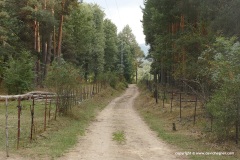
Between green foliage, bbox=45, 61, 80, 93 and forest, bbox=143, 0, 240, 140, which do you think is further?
green foliage, bbox=45, 61, 80, 93

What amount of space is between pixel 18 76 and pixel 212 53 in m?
17.7

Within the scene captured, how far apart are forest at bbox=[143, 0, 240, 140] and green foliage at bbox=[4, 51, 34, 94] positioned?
482 inches

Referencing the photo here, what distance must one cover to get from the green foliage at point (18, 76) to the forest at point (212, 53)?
12250 millimetres

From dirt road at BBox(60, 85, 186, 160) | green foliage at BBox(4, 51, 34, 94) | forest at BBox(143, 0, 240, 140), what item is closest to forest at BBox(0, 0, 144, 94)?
green foliage at BBox(4, 51, 34, 94)

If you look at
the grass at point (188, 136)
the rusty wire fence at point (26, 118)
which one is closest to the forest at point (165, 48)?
the grass at point (188, 136)

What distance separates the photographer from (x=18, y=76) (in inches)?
1168

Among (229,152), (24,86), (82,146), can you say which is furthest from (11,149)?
(24,86)

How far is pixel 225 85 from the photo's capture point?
13.0 metres

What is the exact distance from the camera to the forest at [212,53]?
42.3 ft

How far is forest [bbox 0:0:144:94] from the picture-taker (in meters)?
29.6

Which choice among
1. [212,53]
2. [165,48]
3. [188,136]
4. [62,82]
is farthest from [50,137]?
[165,48]

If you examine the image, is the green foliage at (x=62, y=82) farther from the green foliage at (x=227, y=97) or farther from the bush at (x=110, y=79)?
the bush at (x=110, y=79)

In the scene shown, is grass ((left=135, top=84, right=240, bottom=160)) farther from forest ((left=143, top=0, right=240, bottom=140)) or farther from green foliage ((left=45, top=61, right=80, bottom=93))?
green foliage ((left=45, top=61, right=80, bottom=93))

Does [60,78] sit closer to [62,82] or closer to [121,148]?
[62,82]
